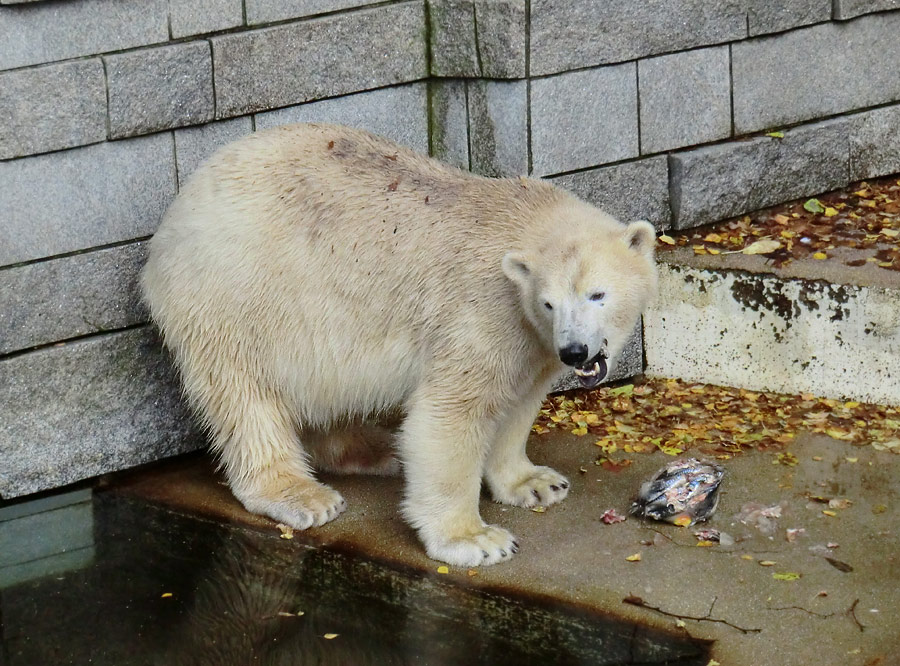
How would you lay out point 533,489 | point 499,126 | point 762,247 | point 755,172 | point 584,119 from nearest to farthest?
1. point 533,489
2. point 499,126
3. point 584,119
4. point 762,247
5. point 755,172

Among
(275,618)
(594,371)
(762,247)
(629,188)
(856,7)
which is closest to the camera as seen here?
(275,618)

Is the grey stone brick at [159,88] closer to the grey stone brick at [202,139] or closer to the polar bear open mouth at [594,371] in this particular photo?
the grey stone brick at [202,139]

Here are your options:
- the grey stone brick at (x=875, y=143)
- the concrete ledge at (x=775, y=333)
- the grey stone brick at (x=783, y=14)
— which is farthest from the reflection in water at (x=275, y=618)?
the grey stone brick at (x=875, y=143)

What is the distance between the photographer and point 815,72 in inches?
243

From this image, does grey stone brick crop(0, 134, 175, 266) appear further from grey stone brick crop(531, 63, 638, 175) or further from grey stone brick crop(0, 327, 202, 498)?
grey stone brick crop(531, 63, 638, 175)

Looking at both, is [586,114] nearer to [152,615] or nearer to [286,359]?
[286,359]

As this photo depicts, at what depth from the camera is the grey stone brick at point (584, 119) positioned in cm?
539

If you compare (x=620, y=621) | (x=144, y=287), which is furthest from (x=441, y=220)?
(x=620, y=621)

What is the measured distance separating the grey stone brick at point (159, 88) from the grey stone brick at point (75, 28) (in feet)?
0.23

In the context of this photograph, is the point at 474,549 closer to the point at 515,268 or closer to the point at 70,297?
the point at 515,268

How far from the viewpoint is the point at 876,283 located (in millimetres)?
5352

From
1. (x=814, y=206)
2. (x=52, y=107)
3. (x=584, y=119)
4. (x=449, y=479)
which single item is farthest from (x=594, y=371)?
(x=814, y=206)

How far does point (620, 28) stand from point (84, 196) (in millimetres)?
2341

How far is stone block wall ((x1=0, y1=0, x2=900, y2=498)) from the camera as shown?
480cm
